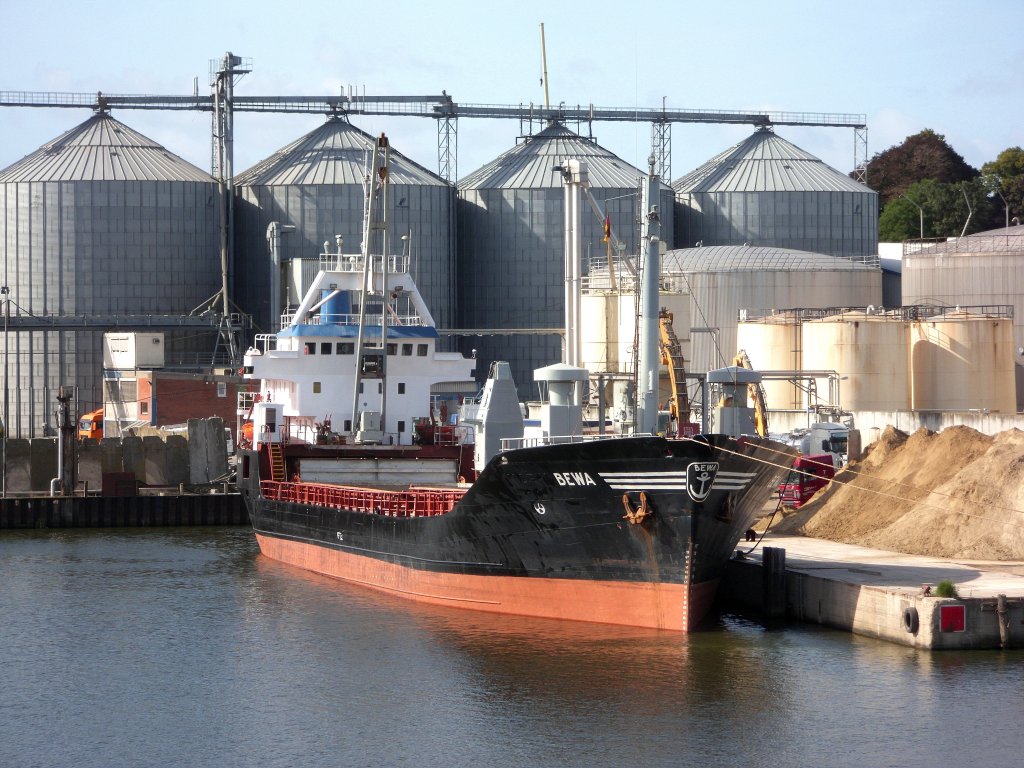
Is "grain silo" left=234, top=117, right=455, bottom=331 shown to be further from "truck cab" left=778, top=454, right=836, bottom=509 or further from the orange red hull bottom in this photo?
the orange red hull bottom

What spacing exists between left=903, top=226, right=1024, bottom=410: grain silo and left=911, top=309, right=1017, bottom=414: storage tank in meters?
6.94

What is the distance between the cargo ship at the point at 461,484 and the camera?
26469mm

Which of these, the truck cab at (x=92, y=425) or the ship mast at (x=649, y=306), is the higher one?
the ship mast at (x=649, y=306)

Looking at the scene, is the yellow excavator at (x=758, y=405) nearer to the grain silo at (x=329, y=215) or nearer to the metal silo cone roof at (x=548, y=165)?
the grain silo at (x=329, y=215)

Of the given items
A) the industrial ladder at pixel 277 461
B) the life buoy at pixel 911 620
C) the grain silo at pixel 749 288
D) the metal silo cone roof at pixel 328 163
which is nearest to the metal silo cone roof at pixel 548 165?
the metal silo cone roof at pixel 328 163

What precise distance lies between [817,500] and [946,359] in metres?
21.7

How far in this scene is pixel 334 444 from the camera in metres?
39.5

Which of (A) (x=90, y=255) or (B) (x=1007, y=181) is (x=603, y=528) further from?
(B) (x=1007, y=181)

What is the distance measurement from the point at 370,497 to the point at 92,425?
120 ft

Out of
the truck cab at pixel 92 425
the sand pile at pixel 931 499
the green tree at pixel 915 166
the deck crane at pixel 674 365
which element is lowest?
the sand pile at pixel 931 499

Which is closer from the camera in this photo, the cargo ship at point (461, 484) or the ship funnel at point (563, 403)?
the cargo ship at point (461, 484)

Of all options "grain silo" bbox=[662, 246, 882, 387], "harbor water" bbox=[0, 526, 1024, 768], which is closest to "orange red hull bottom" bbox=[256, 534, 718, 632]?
"harbor water" bbox=[0, 526, 1024, 768]

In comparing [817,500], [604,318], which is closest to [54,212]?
[604,318]

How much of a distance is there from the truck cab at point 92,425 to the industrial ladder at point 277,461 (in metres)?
29.3
